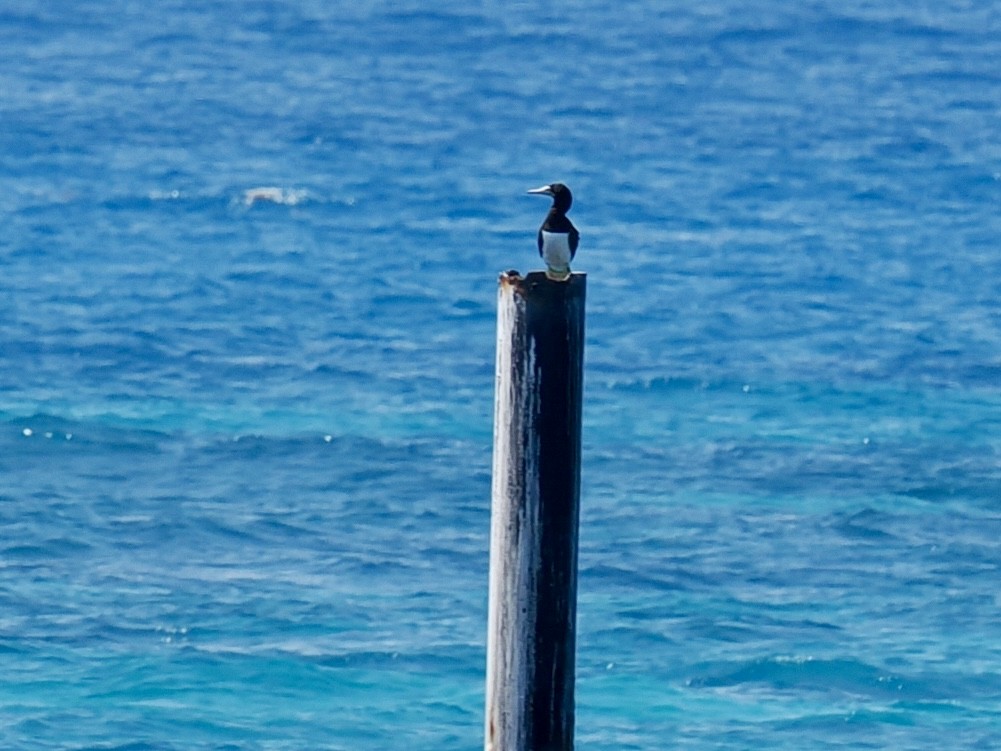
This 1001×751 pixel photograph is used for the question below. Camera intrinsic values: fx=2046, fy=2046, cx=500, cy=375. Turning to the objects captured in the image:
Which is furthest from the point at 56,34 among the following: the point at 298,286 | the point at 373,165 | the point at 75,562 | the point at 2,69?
the point at 75,562

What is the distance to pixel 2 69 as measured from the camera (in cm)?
3719

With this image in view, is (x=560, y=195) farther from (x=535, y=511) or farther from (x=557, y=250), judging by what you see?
(x=535, y=511)

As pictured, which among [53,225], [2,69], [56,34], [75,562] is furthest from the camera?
[56,34]

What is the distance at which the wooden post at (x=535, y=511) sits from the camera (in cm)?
559

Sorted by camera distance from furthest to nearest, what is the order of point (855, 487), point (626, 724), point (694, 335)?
point (694, 335) → point (855, 487) → point (626, 724)

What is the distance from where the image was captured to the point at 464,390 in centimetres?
1758

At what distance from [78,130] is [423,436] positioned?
17.7m

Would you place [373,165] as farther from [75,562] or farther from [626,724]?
[626,724]

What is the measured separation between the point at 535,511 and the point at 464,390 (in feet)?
39.0

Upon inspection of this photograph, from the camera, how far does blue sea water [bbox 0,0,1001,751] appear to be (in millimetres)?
11305

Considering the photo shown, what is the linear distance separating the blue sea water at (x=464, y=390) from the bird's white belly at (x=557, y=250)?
4.97 metres

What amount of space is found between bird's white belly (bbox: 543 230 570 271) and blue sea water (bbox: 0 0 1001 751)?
497 centimetres

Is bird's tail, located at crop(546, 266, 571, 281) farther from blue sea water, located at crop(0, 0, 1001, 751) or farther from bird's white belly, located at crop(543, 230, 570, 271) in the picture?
blue sea water, located at crop(0, 0, 1001, 751)

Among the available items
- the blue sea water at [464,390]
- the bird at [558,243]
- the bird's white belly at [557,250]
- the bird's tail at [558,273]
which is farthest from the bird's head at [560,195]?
the blue sea water at [464,390]
